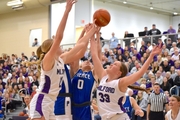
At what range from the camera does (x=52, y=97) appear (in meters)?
4.38

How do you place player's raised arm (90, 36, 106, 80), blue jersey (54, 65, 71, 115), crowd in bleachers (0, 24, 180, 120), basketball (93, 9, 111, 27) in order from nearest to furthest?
player's raised arm (90, 36, 106, 80) → blue jersey (54, 65, 71, 115) → basketball (93, 9, 111, 27) → crowd in bleachers (0, 24, 180, 120)

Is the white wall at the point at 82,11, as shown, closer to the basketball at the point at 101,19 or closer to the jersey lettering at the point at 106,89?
the basketball at the point at 101,19

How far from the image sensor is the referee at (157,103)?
10.2 meters

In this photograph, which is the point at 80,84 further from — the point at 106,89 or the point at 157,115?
the point at 157,115

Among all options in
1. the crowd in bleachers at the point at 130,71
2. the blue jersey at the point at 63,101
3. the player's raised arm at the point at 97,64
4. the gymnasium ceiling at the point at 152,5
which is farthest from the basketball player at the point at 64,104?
the gymnasium ceiling at the point at 152,5

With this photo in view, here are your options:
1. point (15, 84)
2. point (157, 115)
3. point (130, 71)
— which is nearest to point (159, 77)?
point (130, 71)

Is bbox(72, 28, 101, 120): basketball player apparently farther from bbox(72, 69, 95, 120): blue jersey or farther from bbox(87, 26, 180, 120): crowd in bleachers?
bbox(87, 26, 180, 120): crowd in bleachers

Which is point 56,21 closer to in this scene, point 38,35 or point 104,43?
point 38,35

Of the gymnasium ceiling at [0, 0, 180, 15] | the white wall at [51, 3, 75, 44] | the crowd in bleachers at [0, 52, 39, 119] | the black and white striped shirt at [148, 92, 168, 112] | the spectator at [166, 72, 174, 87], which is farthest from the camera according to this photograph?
the gymnasium ceiling at [0, 0, 180, 15]

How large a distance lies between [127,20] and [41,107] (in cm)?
2447

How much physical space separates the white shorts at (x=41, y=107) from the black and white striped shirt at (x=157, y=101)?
21.0ft

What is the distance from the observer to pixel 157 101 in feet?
33.5

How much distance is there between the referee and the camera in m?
10.2

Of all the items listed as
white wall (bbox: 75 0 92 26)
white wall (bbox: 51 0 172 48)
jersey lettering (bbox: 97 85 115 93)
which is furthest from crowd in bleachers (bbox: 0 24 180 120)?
jersey lettering (bbox: 97 85 115 93)
